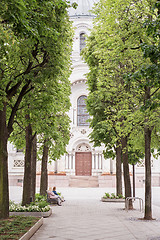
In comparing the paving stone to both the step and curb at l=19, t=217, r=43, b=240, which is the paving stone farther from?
the step

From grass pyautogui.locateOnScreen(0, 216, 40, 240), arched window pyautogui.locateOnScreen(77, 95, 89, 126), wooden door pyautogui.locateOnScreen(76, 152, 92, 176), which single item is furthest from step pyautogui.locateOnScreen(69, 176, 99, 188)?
grass pyautogui.locateOnScreen(0, 216, 40, 240)

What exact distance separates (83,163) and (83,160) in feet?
1.38

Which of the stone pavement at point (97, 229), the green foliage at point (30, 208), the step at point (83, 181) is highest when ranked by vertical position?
the green foliage at point (30, 208)

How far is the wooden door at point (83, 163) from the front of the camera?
43.8m

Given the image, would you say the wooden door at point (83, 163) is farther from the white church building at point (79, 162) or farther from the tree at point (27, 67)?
the tree at point (27, 67)

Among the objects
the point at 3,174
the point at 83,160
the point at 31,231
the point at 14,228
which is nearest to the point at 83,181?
the point at 83,160

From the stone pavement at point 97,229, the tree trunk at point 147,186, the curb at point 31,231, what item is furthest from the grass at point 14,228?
the tree trunk at point 147,186

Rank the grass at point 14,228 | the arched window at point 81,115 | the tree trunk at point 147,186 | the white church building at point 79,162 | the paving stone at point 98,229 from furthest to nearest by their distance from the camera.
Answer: the arched window at point 81,115 < the white church building at point 79,162 < the tree trunk at point 147,186 < the paving stone at point 98,229 < the grass at point 14,228

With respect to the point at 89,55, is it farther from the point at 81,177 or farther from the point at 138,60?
the point at 81,177

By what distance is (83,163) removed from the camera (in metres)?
44.2

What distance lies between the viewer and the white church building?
39.5 metres

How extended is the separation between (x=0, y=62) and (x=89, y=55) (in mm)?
11951

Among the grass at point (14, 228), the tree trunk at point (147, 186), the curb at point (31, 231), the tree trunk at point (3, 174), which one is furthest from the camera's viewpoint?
the tree trunk at point (147, 186)

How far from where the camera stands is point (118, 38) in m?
11.7
